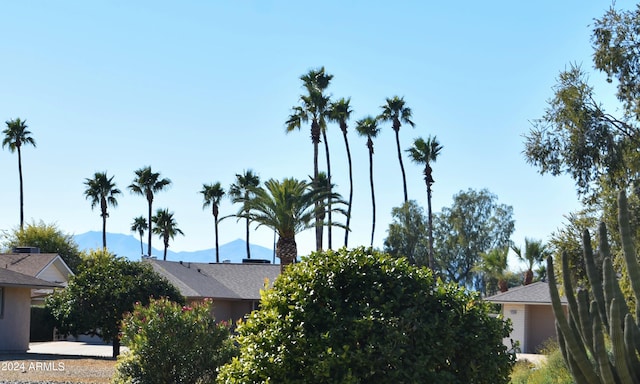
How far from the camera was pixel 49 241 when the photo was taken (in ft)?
204

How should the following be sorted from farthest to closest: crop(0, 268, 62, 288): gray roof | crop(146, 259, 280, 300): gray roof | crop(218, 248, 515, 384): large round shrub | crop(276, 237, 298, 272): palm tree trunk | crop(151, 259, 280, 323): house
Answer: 1. crop(151, 259, 280, 323): house
2. crop(146, 259, 280, 300): gray roof
3. crop(276, 237, 298, 272): palm tree trunk
4. crop(0, 268, 62, 288): gray roof
5. crop(218, 248, 515, 384): large round shrub

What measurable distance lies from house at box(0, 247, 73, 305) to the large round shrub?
36290mm

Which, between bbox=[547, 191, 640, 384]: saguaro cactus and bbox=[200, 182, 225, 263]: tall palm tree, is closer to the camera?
bbox=[547, 191, 640, 384]: saguaro cactus

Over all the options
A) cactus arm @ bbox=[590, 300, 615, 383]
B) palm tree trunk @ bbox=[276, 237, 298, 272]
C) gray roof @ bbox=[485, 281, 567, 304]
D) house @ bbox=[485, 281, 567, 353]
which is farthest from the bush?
house @ bbox=[485, 281, 567, 353]

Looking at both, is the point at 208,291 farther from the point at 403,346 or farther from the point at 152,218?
the point at 403,346

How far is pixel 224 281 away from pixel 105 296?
23121 millimetres

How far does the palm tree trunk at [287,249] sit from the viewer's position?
36.6 m

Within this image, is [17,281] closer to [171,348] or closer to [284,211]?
[284,211]

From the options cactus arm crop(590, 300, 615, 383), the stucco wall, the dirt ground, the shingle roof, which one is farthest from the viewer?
the shingle roof

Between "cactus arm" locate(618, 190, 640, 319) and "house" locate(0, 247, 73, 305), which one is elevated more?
"house" locate(0, 247, 73, 305)

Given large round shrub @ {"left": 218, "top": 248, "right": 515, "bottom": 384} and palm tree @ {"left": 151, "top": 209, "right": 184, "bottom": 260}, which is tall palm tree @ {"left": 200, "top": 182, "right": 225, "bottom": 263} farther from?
large round shrub @ {"left": 218, "top": 248, "right": 515, "bottom": 384}

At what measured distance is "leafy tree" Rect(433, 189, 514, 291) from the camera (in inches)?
3191

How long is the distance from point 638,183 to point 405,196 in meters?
53.9

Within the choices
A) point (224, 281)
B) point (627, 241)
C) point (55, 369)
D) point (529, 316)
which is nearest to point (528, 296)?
point (529, 316)
